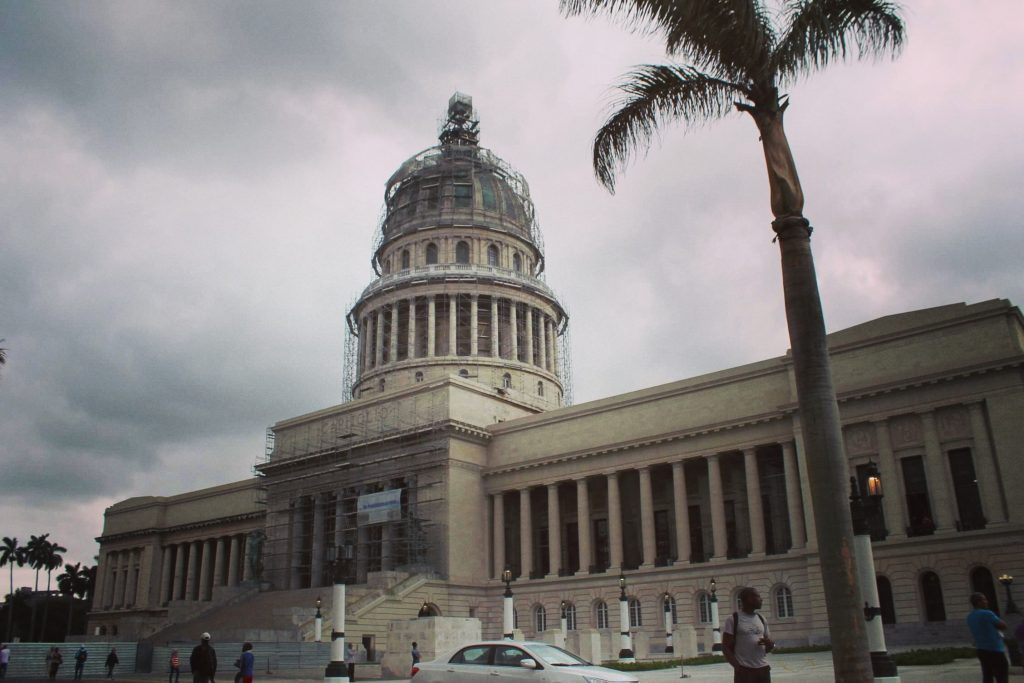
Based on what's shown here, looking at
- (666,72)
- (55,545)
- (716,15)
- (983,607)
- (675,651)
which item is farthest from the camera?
(55,545)

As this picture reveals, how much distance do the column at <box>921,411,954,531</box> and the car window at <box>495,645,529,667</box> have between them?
108ft

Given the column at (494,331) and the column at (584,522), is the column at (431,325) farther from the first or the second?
the column at (584,522)

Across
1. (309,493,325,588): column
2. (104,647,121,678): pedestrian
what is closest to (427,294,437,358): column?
(309,493,325,588): column

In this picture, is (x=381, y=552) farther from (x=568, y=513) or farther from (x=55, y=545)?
(x=55, y=545)

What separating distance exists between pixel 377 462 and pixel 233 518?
73.6ft

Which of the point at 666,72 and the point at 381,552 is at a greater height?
the point at 666,72

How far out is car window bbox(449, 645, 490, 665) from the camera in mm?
17000

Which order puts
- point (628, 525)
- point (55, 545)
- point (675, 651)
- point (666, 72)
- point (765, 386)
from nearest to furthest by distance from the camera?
point (666, 72) → point (675, 651) → point (765, 386) → point (628, 525) → point (55, 545)

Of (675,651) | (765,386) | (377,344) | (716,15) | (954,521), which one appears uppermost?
(377,344)

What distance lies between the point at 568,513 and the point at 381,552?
13016 mm

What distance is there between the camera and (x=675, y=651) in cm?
4178

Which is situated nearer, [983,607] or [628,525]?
[983,607]

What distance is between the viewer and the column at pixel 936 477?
1687 inches

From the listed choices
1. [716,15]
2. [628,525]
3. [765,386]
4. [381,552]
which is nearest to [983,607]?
[716,15]
